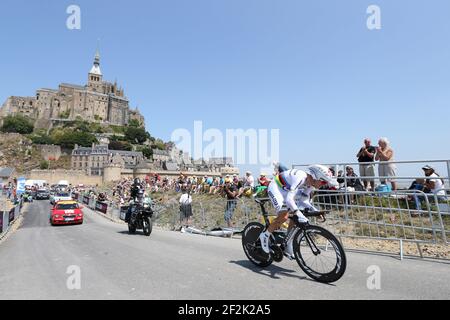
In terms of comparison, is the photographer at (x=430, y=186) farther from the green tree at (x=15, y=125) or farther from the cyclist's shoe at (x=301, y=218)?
the green tree at (x=15, y=125)

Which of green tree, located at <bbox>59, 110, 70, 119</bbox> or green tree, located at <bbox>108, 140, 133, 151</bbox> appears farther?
green tree, located at <bbox>59, 110, 70, 119</bbox>

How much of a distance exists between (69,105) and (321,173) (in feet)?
494

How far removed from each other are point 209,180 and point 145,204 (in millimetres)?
13248

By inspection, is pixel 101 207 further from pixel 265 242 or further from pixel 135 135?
pixel 135 135

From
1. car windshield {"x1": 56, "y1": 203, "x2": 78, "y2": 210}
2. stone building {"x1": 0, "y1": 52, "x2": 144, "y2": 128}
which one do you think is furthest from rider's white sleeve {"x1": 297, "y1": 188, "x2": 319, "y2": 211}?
stone building {"x1": 0, "y1": 52, "x2": 144, "y2": 128}

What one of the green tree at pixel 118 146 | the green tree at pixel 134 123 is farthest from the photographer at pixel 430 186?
the green tree at pixel 134 123

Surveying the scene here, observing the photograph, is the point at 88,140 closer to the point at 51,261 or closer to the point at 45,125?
the point at 45,125

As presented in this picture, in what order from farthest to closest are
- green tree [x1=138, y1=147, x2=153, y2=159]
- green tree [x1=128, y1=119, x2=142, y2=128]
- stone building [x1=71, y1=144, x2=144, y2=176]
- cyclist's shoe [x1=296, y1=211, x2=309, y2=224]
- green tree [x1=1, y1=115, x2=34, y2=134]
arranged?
green tree [x1=128, y1=119, x2=142, y2=128], green tree [x1=138, y1=147, x2=153, y2=159], green tree [x1=1, y1=115, x2=34, y2=134], stone building [x1=71, y1=144, x2=144, y2=176], cyclist's shoe [x1=296, y1=211, x2=309, y2=224]

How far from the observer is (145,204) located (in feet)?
33.8

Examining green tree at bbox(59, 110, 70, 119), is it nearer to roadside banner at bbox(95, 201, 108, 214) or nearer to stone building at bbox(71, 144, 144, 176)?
stone building at bbox(71, 144, 144, 176)

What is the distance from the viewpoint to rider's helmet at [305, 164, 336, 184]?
175 inches

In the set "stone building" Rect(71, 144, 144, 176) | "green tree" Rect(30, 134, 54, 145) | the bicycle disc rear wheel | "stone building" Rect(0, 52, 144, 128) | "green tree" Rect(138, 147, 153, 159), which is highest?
"stone building" Rect(0, 52, 144, 128)

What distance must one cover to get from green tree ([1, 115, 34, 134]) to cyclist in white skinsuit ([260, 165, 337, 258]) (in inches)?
5563
